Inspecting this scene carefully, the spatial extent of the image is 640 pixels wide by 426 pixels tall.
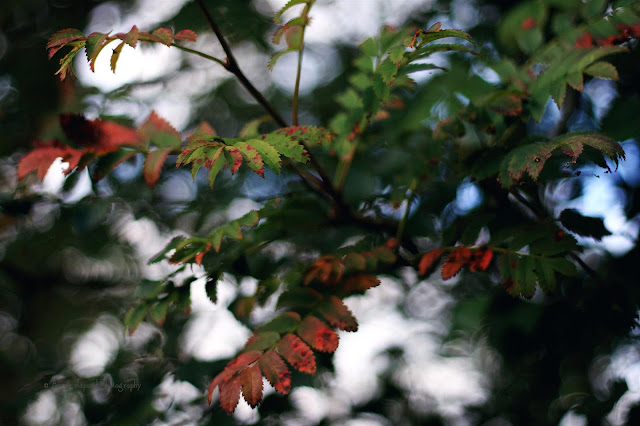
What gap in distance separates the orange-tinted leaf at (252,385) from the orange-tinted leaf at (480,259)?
509mm

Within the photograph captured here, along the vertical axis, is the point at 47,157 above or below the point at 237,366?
above

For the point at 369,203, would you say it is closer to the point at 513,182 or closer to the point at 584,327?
the point at 513,182

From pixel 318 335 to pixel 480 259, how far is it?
400mm

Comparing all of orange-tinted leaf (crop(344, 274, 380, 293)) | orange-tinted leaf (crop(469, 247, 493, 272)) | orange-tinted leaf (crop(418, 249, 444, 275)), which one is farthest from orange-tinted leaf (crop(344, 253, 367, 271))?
orange-tinted leaf (crop(469, 247, 493, 272))

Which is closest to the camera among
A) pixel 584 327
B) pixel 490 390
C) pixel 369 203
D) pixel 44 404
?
pixel 584 327

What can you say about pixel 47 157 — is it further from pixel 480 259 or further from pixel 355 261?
pixel 480 259

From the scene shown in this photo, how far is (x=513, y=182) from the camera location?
918 mm

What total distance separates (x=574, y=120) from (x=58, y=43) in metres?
1.78

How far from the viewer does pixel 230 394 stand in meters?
0.85

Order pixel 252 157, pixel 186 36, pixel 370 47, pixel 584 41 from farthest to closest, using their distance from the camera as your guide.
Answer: pixel 370 47
pixel 584 41
pixel 186 36
pixel 252 157

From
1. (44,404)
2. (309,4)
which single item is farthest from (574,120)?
(44,404)

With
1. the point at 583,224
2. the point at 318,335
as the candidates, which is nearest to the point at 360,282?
the point at 318,335

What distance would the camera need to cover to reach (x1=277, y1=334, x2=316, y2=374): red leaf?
2.88 feet

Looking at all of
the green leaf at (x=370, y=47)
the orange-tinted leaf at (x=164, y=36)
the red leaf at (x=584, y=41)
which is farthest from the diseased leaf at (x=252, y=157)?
the red leaf at (x=584, y=41)
